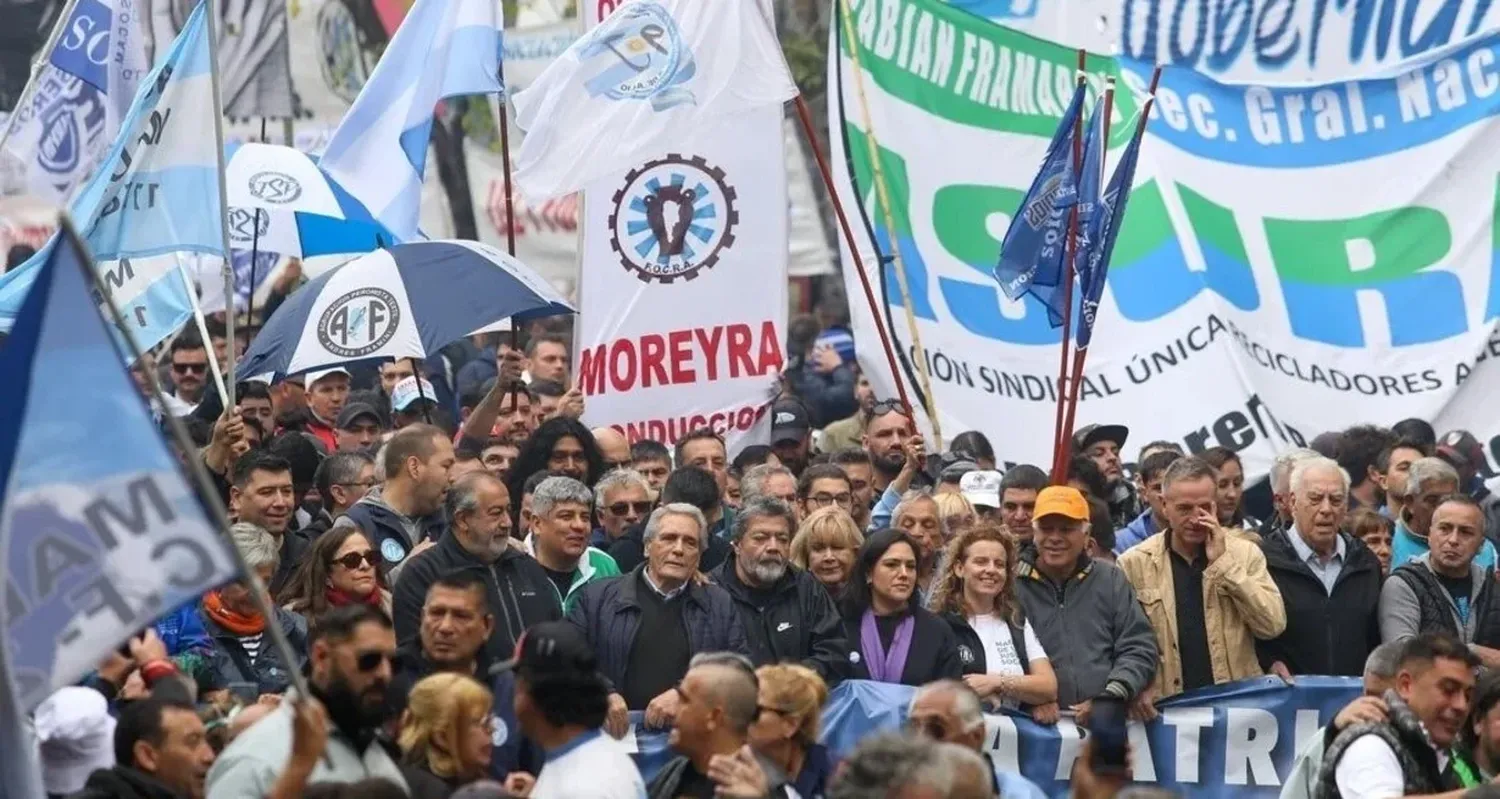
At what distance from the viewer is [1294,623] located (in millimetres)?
11258

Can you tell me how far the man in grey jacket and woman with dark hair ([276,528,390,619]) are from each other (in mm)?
3687

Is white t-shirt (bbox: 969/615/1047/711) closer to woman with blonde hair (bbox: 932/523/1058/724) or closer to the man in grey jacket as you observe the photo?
woman with blonde hair (bbox: 932/523/1058/724)

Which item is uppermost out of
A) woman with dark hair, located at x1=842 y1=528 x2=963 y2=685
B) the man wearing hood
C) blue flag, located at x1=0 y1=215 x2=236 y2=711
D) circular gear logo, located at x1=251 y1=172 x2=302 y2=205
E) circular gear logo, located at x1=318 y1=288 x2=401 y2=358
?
blue flag, located at x1=0 y1=215 x2=236 y2=711

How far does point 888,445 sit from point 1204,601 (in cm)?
281

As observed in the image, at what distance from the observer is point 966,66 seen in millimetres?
15117

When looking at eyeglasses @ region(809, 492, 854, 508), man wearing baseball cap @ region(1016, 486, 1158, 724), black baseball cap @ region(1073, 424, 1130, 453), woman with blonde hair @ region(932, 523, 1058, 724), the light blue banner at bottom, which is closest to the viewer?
woman with blonde hair @ region(932, 523, 1058, 724)

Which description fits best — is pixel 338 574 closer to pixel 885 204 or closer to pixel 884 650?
pixel 884 650

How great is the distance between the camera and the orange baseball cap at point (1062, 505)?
35.6 ft

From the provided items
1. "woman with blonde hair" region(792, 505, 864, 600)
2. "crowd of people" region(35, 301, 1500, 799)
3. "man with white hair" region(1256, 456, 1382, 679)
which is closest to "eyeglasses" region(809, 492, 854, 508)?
"crowd of people" region(35, 301, 1500, 799)

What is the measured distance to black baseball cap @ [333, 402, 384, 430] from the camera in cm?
1369

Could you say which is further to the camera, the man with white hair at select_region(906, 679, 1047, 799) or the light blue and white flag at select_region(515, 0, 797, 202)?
the light blue and white flag at select_region(515, 0, 797, 202)

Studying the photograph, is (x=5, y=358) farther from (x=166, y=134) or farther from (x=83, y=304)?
(x=166, y=134)

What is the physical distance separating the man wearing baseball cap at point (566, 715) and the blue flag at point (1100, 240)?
16.5ft

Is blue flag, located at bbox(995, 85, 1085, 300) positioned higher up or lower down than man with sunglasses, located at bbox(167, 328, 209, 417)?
higher up
